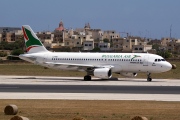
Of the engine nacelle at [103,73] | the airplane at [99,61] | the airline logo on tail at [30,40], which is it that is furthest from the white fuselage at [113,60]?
the engine nacelle at [103,73]

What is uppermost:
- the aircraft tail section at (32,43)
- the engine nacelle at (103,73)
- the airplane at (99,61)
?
the aircraft tail section at (32,43)

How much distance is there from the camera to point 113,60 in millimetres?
60594

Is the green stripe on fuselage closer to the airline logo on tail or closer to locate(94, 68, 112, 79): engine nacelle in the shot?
the airline logo on tail

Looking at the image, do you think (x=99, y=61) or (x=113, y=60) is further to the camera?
(x=99, y=61)

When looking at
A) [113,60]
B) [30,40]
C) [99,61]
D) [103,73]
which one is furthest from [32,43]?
[103,73]

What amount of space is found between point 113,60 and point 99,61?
1593 mm

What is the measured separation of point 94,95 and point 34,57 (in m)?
25.1

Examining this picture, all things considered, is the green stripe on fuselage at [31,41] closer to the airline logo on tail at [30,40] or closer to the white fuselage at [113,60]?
the airline logo on tail at [30,40]

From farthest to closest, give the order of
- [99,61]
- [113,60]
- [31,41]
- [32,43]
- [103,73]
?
[31,41]
[32,43]
[99,61]
[113,60]
[103,73]

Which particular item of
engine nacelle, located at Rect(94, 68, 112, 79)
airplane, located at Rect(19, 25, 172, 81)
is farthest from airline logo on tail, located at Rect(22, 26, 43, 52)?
engine nacelle, located at Rect(94, 68, 112, 79)

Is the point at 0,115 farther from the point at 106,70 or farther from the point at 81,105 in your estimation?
the point at 106,70

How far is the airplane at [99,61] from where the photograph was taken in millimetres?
58719

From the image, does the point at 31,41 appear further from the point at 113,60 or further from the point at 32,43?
the point at 113,60

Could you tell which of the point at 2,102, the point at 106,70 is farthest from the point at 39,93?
the point at 106,70
